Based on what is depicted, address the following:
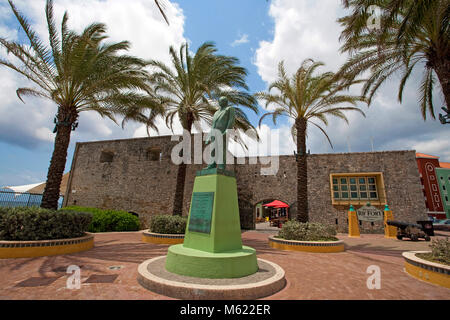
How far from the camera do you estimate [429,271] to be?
13.7 feet

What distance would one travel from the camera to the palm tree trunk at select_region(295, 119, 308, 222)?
9.37 m

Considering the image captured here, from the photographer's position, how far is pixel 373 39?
25.4 feet

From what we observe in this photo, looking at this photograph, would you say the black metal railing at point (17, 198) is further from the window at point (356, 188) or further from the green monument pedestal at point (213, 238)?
the window at point (356, 188)

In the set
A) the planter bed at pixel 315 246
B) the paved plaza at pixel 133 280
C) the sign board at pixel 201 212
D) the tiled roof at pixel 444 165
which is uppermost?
the tiled roof at pixel 444 165

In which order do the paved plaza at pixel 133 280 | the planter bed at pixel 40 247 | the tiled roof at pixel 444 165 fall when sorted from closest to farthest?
the paved plaza at pixel 133 280
the planter bed at pixel 40 247
the tiled roof at pixel 444 165

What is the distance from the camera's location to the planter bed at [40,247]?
209 inches

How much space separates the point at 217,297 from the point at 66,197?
65.4 ft

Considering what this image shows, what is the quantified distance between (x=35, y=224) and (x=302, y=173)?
9795mm

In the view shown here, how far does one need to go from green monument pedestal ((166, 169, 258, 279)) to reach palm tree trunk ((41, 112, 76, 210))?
17.3 feet

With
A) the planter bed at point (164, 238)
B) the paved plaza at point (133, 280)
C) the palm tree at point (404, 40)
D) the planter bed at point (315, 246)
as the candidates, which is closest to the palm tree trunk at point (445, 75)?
the palm tree at point (404, 40)

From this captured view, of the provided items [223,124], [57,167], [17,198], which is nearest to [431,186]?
[223,124]

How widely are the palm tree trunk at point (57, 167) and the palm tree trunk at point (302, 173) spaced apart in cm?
929

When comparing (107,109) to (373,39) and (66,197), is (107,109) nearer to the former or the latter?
(373,39)
